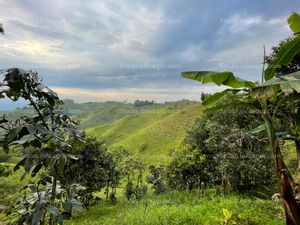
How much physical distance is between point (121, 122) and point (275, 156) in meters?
90.1

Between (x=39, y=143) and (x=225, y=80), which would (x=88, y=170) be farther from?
(x=39, y=143)

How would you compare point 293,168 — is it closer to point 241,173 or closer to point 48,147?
point 241,173

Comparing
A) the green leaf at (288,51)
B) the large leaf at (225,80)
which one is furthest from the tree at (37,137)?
the green leaf at (288,51)

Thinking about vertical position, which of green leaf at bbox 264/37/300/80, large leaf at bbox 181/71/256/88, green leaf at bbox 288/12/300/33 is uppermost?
green leaf at bbox 288/12/300/33

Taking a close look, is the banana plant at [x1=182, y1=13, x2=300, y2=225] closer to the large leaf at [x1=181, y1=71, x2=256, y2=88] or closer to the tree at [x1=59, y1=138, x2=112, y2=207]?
the large leaf at [x1=181, y1=71, x2=256, y2=88]

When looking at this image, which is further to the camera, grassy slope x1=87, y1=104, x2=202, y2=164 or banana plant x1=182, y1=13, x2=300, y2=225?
grassy slope x1=87, y1=104, x2=202, y2=164

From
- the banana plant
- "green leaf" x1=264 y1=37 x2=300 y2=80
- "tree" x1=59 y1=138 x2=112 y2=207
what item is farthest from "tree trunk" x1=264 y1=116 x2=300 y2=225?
"tree" x1=59 y1=138 x2=112 y2=207

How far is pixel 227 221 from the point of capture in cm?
596

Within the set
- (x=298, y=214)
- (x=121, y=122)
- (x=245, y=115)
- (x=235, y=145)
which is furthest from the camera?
(x=121, y=122)

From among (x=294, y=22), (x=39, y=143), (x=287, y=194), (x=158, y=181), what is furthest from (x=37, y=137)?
(x=158, y=181)

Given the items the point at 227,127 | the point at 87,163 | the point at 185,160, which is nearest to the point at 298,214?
the point at 227,127

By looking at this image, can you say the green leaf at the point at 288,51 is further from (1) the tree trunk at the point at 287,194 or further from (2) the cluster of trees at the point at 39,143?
(2) the cluster of trees at the point at 39,143

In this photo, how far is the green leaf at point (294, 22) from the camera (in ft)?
17.3

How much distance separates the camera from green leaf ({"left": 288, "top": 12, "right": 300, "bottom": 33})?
528 cm
